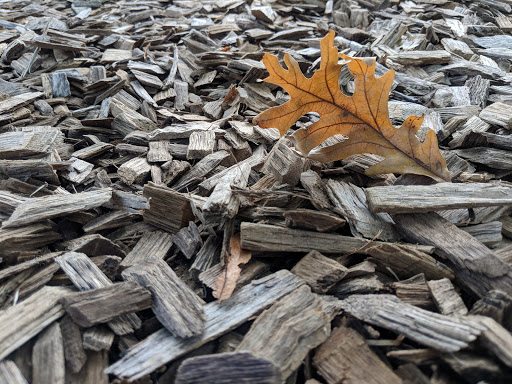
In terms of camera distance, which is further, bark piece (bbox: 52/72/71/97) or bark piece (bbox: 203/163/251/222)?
bark piece (bbox: 52/72/71/97)

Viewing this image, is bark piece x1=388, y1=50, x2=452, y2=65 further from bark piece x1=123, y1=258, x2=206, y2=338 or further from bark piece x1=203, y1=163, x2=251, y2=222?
bark piece x1=123, y1=258, x2=206, y2=338

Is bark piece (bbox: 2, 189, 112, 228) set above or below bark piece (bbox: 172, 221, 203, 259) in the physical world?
above

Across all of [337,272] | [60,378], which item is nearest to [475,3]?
[337,272]

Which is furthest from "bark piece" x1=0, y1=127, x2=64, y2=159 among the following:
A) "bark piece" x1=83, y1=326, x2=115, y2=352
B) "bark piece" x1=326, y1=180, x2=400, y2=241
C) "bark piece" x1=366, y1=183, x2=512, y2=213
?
"bark piece" x1=366, y1=183, x2=512, y2=213

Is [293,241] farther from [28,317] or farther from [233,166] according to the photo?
[28,317]

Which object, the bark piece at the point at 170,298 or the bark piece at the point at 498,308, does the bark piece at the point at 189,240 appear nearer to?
the bark piece at the point at 170,298

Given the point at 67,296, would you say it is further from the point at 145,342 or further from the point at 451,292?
the point at 451,292

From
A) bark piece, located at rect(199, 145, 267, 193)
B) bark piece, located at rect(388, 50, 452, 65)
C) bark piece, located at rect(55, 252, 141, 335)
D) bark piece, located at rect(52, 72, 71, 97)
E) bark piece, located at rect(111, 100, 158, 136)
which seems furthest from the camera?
bark piece, located at rect(388, 50, 452, 65)
